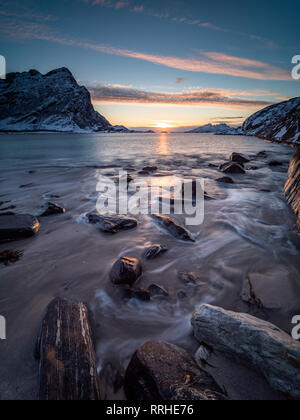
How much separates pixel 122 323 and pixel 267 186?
25.6ft

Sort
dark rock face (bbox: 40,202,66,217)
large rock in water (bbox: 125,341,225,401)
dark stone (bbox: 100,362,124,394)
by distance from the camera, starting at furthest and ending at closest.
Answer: dark rock face (bbox: 40,202,66,217)
dark stone (bbox: 100,362,124,394)
large rock in water (bbox: 125,341,225,401)

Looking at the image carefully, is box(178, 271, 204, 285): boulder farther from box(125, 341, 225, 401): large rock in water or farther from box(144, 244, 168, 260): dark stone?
box(125, 341, 225, 401): large rock in water

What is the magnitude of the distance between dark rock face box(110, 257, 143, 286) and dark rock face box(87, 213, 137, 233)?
1.24 metres

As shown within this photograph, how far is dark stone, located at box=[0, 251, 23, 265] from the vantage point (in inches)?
108

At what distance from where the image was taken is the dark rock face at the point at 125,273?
233 cm

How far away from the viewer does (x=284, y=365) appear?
1.29m

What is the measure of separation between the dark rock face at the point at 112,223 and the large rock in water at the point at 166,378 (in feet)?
7.75

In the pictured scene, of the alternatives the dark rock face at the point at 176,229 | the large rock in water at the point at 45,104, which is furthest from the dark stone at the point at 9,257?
the large rock in water at the point at 45,104

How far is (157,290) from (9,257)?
2.30 meters

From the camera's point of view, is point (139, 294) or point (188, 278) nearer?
point (139, 294)

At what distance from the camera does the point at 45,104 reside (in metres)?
139

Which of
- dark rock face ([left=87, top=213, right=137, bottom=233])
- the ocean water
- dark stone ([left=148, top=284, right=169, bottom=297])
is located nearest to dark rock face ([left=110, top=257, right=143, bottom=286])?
the ocean water

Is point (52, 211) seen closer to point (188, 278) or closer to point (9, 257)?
point (9, 257)

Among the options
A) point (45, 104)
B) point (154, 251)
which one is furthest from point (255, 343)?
point (45, 104)
